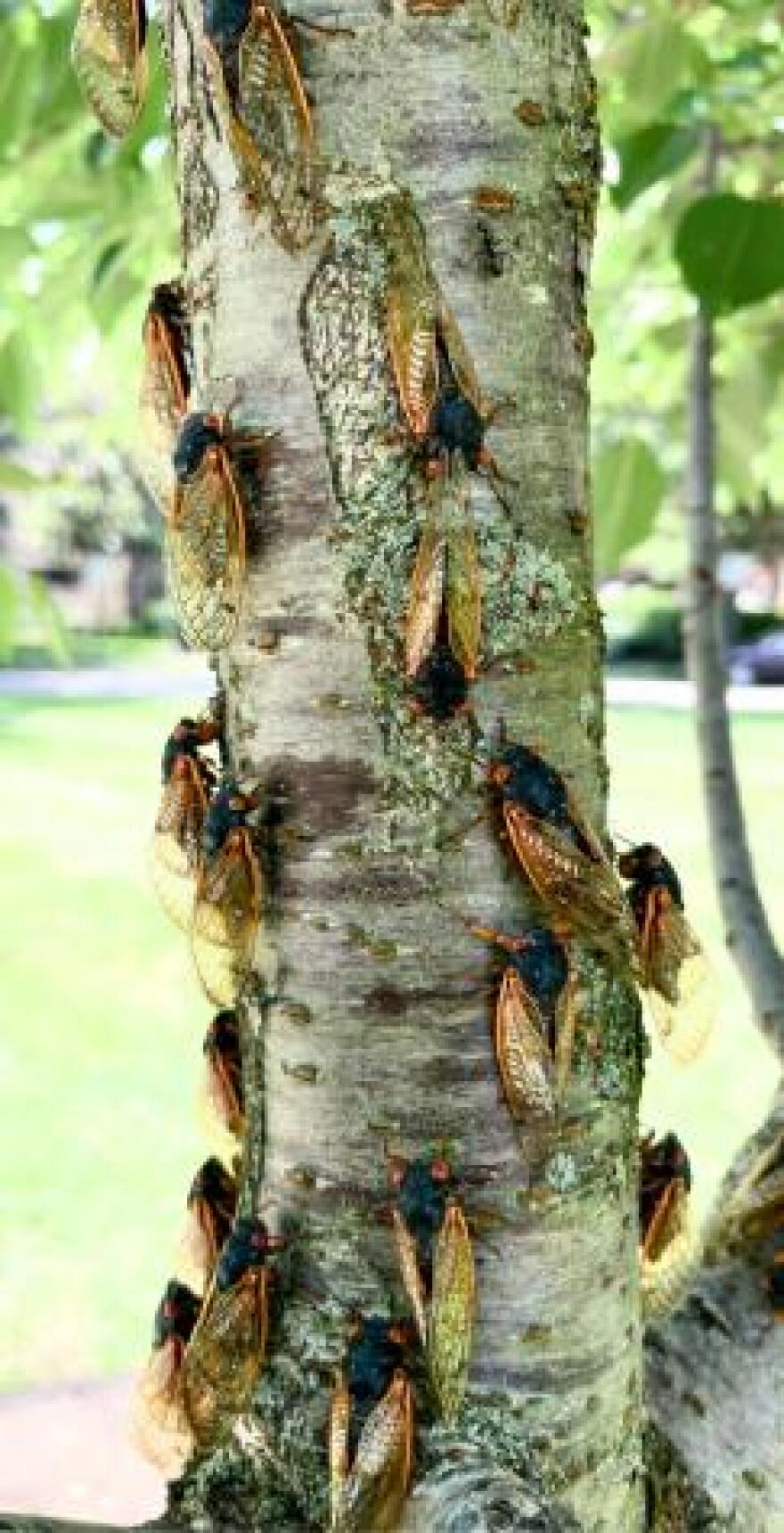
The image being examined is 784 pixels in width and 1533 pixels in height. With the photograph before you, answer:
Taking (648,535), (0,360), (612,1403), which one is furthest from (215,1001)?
(0,360)

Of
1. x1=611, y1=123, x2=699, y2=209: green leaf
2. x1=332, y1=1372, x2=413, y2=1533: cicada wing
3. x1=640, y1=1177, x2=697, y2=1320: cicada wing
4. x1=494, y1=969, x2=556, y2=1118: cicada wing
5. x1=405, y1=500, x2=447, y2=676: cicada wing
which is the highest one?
x1=611, y1=123, x2=699, y2=209: green leaf

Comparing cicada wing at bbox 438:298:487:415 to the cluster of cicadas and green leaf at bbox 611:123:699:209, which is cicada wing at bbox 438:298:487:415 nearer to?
the cluster of cicadas

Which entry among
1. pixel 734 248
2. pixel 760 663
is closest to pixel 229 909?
pixel 734 248

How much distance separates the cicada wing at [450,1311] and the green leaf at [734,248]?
0.65 metres

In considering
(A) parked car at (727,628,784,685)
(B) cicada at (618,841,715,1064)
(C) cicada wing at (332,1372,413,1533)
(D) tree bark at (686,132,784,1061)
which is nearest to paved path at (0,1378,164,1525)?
(D) tree bark at (686,132,784,1061)

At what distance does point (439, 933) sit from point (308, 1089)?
81 millimetres

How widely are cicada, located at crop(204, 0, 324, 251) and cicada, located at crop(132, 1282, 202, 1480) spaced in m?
0.43

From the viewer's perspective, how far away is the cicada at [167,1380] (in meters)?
0.77

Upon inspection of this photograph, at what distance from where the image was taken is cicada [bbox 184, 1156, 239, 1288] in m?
0.79

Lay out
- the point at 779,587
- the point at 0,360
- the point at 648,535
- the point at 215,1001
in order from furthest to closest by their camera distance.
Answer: the point at 779,587 < the point at 0,360 < the point at 648,535 < the point at 215,1001

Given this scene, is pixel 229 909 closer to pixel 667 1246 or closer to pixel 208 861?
pixel 208 861

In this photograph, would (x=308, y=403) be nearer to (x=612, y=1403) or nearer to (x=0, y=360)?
(x=612, y=1403)

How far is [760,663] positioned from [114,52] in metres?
14.1

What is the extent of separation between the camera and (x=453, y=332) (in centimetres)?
64
